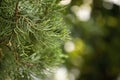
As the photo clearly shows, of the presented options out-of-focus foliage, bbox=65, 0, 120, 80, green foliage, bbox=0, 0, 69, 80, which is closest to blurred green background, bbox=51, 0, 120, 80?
out-of-focus foliage, bbox=65, 0, 120, 80

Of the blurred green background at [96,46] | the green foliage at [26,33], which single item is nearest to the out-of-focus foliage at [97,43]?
the blurred green background at [96,46]

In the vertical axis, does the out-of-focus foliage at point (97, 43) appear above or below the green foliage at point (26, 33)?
above

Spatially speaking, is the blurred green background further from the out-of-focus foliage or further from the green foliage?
the green foliage

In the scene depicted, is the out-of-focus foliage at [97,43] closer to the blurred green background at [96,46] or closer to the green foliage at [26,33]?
the blurred green background at [96,46]

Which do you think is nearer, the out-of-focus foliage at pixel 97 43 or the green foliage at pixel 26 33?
the green foliage at pixel 26 33

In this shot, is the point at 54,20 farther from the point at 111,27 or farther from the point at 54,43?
the point at 111,27

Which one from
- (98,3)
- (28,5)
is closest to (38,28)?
(28,5)

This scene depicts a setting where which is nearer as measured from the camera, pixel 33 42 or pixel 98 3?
pixel 33 42
